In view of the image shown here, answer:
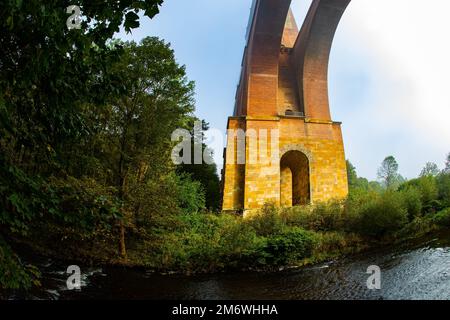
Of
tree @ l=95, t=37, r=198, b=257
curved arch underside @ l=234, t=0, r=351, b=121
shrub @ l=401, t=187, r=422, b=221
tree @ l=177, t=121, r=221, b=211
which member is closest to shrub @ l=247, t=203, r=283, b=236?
tree @ l=95, t=37, r=198, b=257

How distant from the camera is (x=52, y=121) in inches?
126

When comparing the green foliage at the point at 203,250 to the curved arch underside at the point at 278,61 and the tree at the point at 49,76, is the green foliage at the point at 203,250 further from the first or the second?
the curved arch underside at the point at 278,61

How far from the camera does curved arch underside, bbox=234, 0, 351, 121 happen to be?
15641 mm

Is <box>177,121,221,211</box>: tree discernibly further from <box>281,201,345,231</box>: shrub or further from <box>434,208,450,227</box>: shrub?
<box>434,208,450,227</box>: shrub

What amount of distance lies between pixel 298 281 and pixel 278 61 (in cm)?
1238

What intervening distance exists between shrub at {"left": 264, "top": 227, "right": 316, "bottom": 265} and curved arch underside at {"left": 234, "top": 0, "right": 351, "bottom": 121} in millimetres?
7508

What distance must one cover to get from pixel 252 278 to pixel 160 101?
5959mm

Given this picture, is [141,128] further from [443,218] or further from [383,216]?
[443,218]

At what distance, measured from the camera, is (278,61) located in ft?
55.3

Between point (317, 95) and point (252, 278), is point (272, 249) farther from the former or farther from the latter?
point (317, 95)

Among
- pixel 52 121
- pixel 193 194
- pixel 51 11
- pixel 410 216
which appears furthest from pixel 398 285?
pixel 193 194

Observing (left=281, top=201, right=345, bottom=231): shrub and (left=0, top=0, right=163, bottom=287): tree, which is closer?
(left=0, top=0, right=163, bottom=287): tree

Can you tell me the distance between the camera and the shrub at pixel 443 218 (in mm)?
10172

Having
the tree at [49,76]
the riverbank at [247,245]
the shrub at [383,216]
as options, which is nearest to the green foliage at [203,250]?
the riverbank at [247,245]
